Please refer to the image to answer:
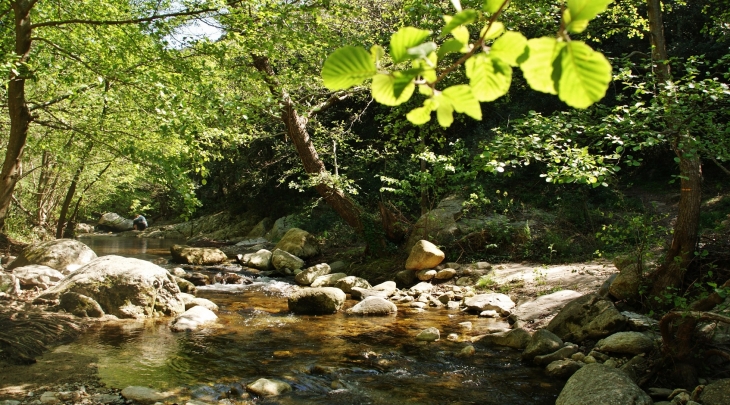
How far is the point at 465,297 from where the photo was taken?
953 cm

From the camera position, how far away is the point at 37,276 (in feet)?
30.2

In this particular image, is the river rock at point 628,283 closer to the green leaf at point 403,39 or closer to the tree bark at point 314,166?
the tree bark at point 314,166

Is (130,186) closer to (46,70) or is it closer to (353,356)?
(46,70)

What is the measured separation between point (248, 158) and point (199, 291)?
10.7 m

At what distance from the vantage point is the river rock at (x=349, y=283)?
11070 millimetres

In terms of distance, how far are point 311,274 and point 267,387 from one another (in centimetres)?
707

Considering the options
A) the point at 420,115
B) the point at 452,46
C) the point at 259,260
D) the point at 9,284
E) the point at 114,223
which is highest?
the point at 452,46

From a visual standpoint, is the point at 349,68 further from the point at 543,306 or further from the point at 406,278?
the point at 406,278

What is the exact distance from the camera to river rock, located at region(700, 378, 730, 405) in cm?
408

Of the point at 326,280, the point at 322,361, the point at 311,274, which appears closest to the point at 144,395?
the point at 322,361

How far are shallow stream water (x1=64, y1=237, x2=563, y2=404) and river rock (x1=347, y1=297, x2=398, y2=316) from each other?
0.25m

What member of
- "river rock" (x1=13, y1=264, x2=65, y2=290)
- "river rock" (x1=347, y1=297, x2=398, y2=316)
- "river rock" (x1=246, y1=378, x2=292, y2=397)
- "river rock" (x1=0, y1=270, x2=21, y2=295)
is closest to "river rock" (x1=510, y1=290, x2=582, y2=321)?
"river rock" (x1=347, y1=297, x2=398, y2=316)

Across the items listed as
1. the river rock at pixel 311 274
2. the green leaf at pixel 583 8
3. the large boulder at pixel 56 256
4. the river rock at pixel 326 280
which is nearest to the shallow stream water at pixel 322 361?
the river rock at pixel 326 280

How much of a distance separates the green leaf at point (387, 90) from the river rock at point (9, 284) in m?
9.35
